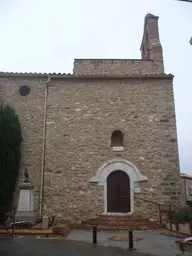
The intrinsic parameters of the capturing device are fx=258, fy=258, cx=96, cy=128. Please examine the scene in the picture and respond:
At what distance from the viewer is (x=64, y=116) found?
506 inches

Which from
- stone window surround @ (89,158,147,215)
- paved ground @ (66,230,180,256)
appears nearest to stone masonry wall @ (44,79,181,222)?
stone window surround @ (89,158,147,215)

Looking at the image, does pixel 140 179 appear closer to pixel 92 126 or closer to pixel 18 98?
pixel 92 126

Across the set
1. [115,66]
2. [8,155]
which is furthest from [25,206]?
[115,66]

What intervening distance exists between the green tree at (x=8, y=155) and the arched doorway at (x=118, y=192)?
4.36 metres

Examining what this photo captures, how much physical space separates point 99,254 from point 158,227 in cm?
521

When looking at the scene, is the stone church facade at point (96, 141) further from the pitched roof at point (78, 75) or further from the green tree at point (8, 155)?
the green tree at point (8, 155)

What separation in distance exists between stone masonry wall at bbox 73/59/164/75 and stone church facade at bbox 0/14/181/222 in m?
3.02

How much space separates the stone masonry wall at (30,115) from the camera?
40.1 ft

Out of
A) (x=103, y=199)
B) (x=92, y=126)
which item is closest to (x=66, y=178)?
Result: (x=103, y=199)

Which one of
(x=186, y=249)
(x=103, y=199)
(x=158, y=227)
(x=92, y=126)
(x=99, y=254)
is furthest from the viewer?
(x=92, y=126)

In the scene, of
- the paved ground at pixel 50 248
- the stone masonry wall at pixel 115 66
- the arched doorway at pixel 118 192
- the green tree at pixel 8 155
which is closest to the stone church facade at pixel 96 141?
the arched doorway at pixel 118 192

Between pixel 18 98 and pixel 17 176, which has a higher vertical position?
pixel 18 98

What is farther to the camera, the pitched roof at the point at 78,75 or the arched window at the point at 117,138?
the pitched roof at the point at 78,75

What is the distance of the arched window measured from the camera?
12631 millimetres
